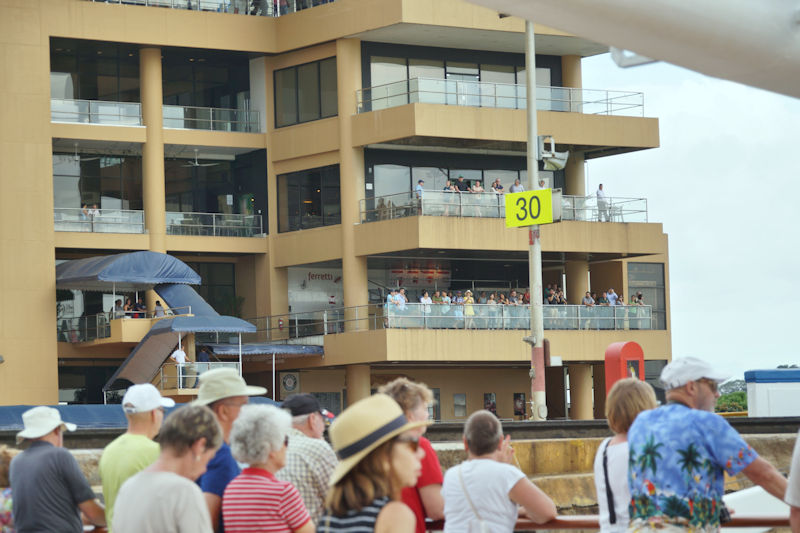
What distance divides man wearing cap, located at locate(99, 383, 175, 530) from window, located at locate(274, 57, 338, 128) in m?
40.3

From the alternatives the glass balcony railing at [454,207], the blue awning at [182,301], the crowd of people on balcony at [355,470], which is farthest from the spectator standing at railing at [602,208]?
the crowd of people on balcony at [355,470]

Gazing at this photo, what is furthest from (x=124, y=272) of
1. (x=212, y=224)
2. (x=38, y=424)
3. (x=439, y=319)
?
(x=38, y=424)

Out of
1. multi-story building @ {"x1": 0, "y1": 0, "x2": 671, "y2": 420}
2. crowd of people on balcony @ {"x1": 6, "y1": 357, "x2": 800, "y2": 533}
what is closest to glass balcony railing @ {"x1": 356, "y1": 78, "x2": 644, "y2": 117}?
multi-story building @ {"x1": 0, "y1": 0, "x2": 671, "y2": 420}

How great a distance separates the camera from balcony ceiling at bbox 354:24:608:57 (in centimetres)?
4688

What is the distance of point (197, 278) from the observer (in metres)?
44.2

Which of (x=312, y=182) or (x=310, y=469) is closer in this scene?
(x=310, y=469)

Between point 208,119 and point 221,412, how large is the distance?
41753 millimetres

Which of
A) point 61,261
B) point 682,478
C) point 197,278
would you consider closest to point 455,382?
point 197,278

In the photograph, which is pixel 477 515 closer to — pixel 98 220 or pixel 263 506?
pixel 263 506

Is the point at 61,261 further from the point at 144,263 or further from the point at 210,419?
the point at 210,419

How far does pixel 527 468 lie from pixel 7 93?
31.6 meters

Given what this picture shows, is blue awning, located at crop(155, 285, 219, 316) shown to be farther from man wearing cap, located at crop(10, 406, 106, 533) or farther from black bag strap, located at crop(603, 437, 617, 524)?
black bag strap, located at crop(603, 437, 617, 524)

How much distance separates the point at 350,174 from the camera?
47.3m

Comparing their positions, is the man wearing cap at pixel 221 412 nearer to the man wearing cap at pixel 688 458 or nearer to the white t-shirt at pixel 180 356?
the man wearing cap at pixel 688 458
